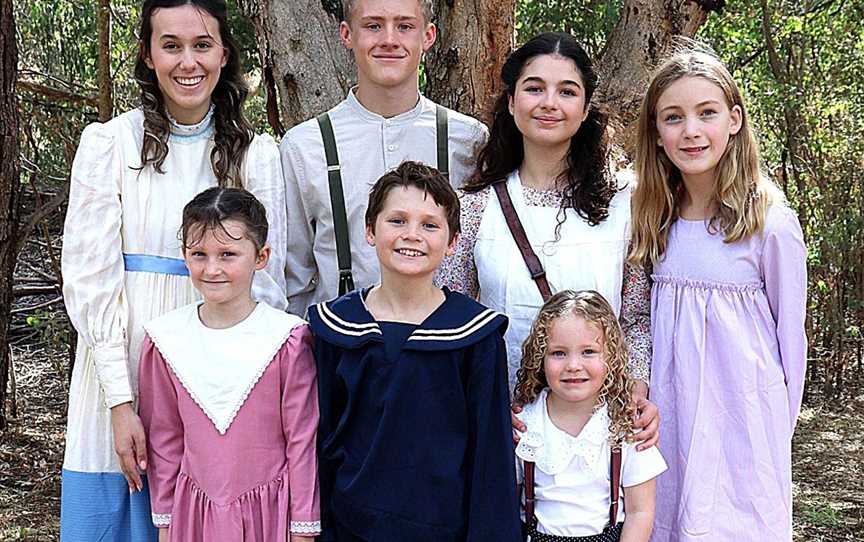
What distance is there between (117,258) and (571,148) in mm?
1324

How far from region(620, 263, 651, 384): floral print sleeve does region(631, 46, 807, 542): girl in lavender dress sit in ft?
0.10

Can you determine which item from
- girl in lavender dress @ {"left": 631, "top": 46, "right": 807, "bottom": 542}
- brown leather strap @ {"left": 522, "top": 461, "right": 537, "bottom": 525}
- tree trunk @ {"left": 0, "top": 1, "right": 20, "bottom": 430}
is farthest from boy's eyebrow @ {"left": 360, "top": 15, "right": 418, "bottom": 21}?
tree trunk @ {"left": 0, "top": 1, "right": 20, "bottom": 430}

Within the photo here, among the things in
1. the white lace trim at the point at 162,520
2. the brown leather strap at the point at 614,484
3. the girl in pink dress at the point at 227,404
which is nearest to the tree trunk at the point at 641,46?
the brown leather strap at the point at 614,484

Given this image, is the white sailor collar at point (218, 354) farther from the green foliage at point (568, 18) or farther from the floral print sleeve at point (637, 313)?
the green foliage at point (568, 18)

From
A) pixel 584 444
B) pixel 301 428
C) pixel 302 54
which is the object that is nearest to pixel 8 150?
pixel 302 54

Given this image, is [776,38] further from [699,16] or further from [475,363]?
[475,363]

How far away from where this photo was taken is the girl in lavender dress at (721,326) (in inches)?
105

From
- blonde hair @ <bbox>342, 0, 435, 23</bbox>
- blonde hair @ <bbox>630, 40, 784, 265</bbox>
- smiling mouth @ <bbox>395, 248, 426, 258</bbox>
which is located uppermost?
blonde hair @ <bbox>342, 0, 435, 23</bbox>

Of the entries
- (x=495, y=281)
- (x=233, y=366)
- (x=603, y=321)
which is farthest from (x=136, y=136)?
(x=603, y=321)

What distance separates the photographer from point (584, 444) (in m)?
2.53

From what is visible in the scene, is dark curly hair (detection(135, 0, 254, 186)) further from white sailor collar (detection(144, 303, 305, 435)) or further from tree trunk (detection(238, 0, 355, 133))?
tree trunk (detection(238, 0, 355, 133))

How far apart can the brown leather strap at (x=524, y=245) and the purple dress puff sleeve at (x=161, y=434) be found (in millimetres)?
1008

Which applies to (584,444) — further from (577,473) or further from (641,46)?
(641,46)

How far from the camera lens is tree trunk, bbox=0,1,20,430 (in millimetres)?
4926
